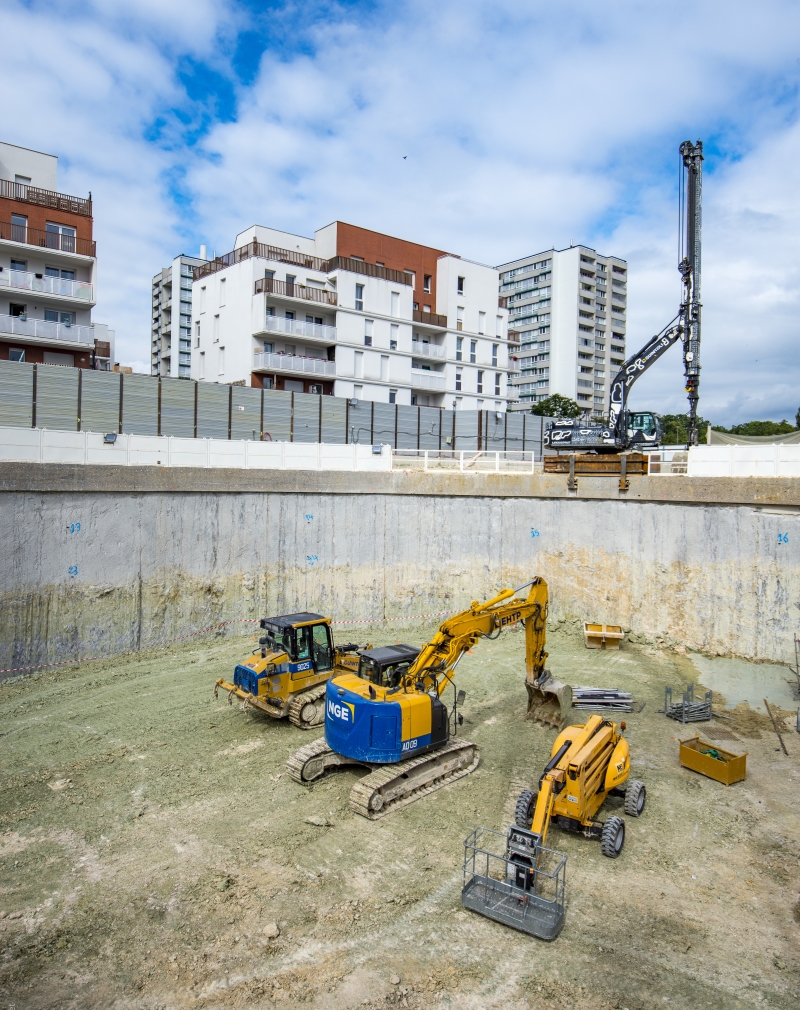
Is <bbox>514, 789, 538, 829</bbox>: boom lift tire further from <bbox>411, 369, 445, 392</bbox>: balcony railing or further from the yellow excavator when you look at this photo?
<bbox>411, 369, 445, 392</bbox>: balcony railing

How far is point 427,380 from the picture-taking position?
39531 mm

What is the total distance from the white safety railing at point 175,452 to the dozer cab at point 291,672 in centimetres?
718

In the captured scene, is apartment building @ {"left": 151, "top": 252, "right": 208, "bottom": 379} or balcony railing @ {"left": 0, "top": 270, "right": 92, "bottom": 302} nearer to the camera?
balcony railing @ {"left": 0, "top": 270, "right": 92, "bottom": 302}

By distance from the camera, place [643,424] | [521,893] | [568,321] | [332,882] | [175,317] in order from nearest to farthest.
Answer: [521,893], [332,882], [643,424], [175,317], [568,321]

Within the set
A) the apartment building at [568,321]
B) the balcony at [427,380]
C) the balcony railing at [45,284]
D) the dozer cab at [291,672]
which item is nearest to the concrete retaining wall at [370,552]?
the dozer cab at [291,672]

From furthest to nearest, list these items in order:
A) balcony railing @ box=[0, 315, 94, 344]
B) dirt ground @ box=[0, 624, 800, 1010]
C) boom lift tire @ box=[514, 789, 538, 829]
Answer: balcony railing @ box=[0, 315, 94, 344]
boom lift tire @ box=[514, 789, 538, 829]
dirt ground @ box=[0, 624, 800, 1010]

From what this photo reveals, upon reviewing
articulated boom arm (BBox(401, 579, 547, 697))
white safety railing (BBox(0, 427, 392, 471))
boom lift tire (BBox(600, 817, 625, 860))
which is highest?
white safety railing (BBox(0, 427, 392, 471))

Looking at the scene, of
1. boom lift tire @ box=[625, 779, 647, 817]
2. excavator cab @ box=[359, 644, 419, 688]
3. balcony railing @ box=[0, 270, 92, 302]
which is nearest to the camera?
boom lift tire @ box=[625, 779, 647, 817]

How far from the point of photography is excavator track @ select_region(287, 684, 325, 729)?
1388cm

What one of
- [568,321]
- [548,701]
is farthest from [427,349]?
[568,321]

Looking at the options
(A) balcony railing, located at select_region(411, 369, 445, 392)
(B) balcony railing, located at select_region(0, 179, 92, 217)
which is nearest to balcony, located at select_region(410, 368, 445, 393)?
(A) balcony railing, located at select_region(411, 369, 445, 392)

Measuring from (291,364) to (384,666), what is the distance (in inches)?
990

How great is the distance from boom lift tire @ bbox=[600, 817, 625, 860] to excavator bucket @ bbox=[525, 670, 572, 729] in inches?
177

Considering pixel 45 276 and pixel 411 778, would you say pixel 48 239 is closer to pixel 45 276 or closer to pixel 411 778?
pixel 45 276
